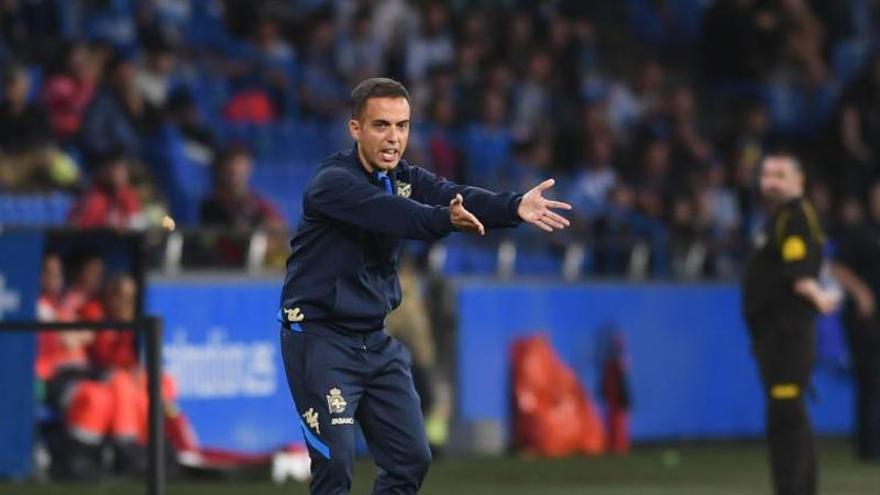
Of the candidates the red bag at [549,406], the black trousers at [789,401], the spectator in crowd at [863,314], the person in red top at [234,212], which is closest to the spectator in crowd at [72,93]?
the person in red top at [234,212]

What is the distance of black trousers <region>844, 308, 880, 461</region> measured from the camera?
1912cm

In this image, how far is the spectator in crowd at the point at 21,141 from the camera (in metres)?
18.2

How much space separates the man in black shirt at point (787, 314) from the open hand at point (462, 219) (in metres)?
4.40

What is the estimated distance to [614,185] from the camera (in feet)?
78.5

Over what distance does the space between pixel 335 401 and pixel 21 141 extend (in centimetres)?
953

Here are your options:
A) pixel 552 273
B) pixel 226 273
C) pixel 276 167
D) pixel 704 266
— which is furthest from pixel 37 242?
pixel 704 266

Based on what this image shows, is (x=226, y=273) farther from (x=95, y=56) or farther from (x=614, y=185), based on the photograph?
(x=614, y=185)

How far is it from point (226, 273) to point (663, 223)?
7117 mm

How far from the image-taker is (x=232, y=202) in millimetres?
19047

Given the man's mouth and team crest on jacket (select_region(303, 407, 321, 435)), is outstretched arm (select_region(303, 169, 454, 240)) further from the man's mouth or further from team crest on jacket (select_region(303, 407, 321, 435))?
team crest on jacket (select_region(303, 407, 321, 435))

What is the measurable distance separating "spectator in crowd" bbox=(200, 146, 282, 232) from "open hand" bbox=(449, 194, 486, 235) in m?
9.92

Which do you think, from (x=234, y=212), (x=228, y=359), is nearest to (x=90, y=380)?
(x=228, y=359)

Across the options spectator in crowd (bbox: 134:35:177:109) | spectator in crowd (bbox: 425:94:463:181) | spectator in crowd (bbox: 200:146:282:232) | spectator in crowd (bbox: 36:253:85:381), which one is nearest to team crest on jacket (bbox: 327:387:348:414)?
spectator in crowd (bbox: 36:253:85:381)

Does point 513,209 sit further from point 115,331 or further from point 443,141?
point 443,141
